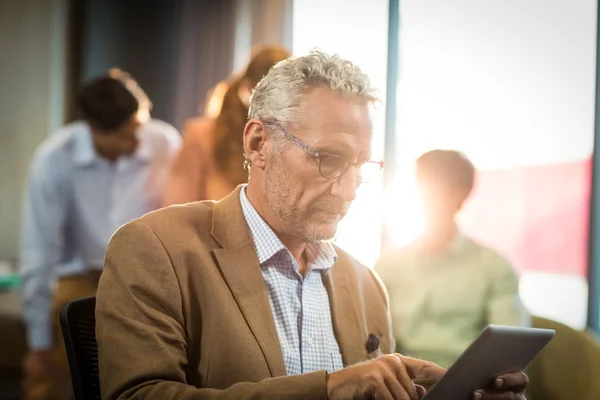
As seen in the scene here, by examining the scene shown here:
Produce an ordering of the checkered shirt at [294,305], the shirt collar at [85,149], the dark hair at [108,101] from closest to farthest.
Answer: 1. the checkered shirt at [294,305]
2. the dark hair at [108,101]
3. the shirt collar at [85,149]

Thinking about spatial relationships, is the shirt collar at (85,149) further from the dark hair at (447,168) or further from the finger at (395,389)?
the finger at (395,389)

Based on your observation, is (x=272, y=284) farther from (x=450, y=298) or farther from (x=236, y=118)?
(x=236, y=118)

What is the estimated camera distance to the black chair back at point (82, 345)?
1.40 metres

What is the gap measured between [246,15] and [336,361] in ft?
13.8

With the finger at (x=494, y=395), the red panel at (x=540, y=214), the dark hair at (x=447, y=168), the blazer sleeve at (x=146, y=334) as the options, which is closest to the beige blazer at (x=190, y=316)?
the blazer sleeve at (x=146, y=334)

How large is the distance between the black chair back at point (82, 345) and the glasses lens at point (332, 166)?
1.79 ft

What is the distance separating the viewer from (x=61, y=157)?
3139mm

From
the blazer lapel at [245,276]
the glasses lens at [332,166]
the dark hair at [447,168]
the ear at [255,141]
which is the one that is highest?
the ear at [255,141]

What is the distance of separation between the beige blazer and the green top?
915 mm

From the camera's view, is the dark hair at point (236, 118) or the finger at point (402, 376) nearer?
the finger at point (402, 376)

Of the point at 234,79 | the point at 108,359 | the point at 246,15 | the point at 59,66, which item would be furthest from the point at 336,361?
the point at 59,66

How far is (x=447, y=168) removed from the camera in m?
2.71

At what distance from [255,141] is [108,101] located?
1.54 metres

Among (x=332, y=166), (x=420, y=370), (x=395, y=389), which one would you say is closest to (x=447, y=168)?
(x=332, y=166)
